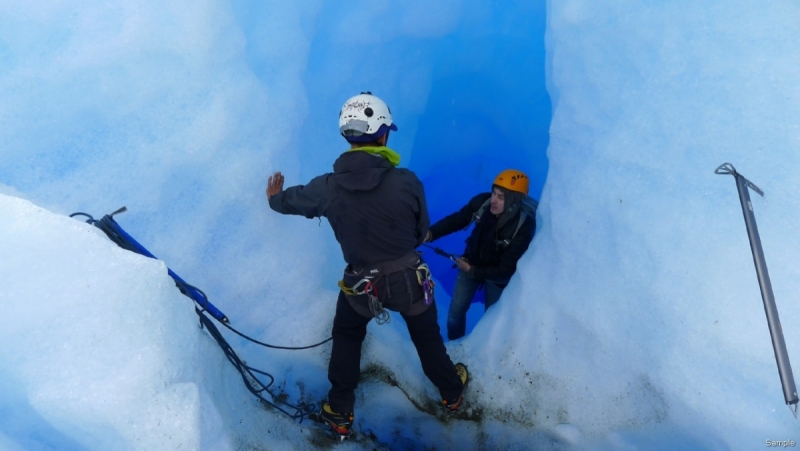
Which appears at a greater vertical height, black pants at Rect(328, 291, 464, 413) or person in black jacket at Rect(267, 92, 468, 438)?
person in black jacket at Rect(267, 92, 468, 438)

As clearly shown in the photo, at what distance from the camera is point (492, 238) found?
3328 millimetres

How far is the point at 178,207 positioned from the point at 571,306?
2.11 metres

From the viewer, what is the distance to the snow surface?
6.33ft

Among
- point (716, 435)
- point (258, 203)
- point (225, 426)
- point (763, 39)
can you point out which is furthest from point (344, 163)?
point (716, 435)

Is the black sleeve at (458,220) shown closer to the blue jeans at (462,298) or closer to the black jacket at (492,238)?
the black jacket at (492,238)

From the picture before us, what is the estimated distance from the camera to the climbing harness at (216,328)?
2209mm

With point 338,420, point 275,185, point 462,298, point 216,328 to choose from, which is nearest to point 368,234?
point 275,185

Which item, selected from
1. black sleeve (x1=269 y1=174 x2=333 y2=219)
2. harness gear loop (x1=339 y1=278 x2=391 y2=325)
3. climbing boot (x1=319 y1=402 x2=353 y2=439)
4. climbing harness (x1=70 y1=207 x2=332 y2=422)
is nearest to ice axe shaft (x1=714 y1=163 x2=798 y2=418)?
harness gear loop (x1=339 y1=278 x2=391 y2=325)

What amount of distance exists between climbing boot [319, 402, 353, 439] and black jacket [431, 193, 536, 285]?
1315 millimetres

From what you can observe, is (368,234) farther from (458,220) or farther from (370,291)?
(458,220)

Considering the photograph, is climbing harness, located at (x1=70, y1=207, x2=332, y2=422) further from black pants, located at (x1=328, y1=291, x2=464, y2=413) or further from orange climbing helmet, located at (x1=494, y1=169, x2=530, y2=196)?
orange climbing helmet, located at (x1=494, y1=169, x2=530, y2=196)

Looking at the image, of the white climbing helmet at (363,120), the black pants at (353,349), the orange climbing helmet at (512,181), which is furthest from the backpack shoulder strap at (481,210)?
the white climbing helmet at (363,120)

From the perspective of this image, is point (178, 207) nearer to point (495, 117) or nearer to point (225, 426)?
point (225, 426)

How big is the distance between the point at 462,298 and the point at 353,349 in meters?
1.31
